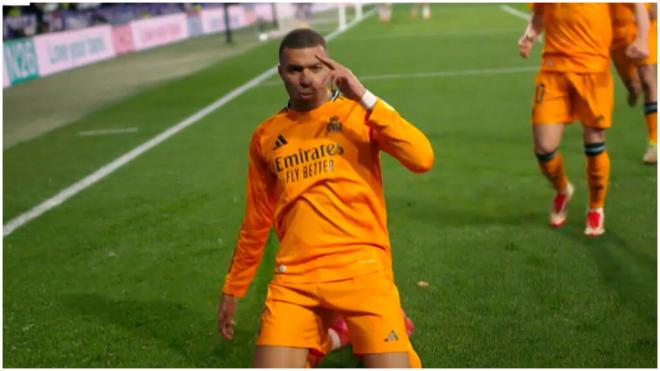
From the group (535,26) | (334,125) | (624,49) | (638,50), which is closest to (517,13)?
(624,49)

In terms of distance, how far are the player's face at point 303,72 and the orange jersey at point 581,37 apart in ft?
10.5

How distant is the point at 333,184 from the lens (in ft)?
11.5

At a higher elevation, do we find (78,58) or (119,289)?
(119,289)

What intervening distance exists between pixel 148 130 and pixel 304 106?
8.98 metres

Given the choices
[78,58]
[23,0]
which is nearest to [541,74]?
[23,0]

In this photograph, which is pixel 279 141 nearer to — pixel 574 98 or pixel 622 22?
pixel 574 98

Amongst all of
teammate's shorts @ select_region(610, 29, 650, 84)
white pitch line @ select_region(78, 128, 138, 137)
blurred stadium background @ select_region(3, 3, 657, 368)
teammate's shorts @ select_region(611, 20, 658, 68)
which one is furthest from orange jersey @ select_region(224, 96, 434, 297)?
white pitch line @ select_region(78, 128, 138, 137)

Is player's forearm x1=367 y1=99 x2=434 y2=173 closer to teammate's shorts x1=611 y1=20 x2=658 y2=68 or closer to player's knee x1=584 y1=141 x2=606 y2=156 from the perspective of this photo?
player's knee x1=584 y1=141 x2=606 y2=156

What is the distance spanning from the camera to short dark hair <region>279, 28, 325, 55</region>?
338 cm

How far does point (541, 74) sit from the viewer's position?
6367 millimetres

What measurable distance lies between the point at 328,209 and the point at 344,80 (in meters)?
0.50

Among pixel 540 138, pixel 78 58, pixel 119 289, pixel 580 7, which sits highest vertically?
pixel 580 7

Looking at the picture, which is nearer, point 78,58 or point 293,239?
point 293,239

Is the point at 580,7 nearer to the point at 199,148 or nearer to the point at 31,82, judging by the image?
the point at 199,148
